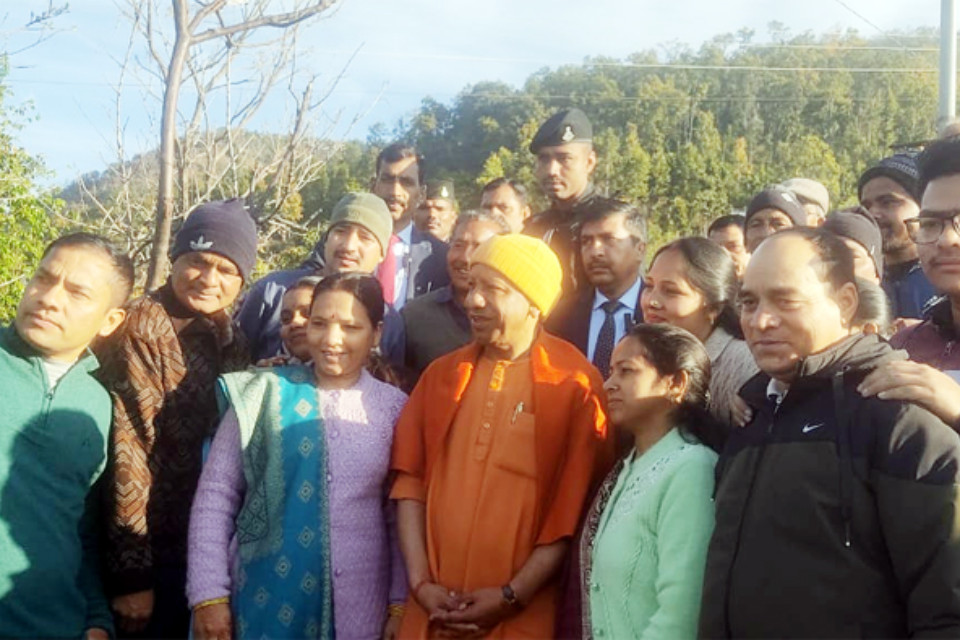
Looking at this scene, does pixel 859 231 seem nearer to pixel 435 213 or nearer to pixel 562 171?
pixel 562 171

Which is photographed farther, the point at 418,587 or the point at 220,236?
the point at 220,236

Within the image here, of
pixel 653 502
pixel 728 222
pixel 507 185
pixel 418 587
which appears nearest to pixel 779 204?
pixel 728 222

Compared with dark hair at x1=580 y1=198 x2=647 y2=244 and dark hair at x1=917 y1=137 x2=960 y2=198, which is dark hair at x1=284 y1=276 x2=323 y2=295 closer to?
dark hair at x1=580 y1=198 x2=647 y2=244

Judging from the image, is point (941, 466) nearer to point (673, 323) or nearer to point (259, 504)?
point (673, 323)

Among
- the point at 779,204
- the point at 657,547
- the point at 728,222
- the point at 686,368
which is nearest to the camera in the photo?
the point at 657,547

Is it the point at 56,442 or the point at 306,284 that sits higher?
the point at 306,284

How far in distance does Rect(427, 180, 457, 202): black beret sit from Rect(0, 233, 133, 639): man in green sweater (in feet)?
10.3

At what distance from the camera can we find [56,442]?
3004mm

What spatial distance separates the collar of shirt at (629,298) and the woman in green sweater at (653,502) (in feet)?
3.39

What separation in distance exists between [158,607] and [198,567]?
0.42 metres

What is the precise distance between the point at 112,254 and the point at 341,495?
1110mm

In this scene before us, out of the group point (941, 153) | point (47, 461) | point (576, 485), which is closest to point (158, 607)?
point (47, 461)

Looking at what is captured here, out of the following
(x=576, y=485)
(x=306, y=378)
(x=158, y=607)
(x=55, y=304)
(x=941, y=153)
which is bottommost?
(x=158, y=607)

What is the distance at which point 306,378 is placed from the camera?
10.9 feet
